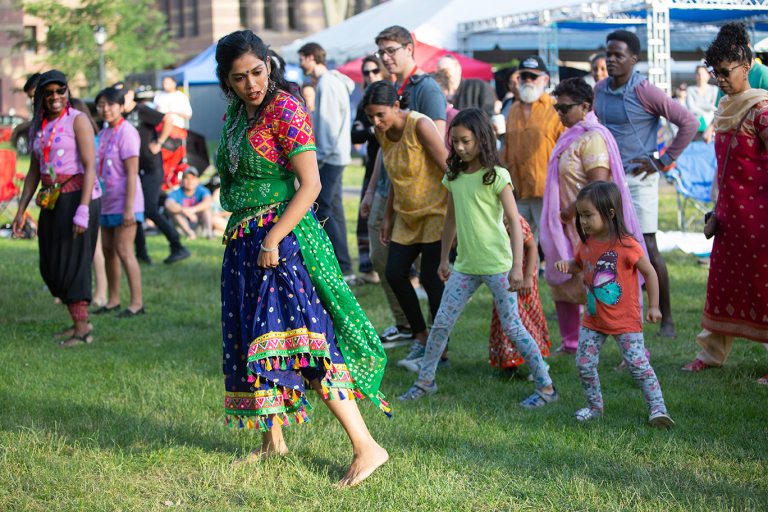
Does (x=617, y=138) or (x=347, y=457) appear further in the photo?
(x=617, y=138)

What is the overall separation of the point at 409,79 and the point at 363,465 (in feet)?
10.3

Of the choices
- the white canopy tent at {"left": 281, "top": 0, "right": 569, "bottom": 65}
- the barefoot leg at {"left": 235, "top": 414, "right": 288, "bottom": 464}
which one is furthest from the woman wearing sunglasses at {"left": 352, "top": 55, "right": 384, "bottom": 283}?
the white canopy tent at {"left": 281, "top": 0, "right": 569, "bottom": 65}

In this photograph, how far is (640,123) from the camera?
6.86 meters

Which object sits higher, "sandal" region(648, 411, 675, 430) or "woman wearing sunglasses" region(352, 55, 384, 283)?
"woman wearing sunglasses" region(352, 55, 384, 283)

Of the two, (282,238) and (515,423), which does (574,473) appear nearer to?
(515,423)

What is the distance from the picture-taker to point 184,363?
6719 millimetres

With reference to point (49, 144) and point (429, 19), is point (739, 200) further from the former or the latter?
point (429, 19)

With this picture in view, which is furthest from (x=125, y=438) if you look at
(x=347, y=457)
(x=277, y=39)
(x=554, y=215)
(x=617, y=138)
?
(x=277, y=39)

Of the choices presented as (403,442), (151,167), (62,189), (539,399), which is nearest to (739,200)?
(539,399)

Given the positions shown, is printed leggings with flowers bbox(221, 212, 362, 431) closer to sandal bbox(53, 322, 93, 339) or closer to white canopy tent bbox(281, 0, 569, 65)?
sandal bbox(53, 322, 93, 339)

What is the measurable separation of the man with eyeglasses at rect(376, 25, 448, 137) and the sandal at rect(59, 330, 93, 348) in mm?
2805

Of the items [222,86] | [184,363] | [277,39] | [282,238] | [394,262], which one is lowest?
[184,363]

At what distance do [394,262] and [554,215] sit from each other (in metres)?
1.02

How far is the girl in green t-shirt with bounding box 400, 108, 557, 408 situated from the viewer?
5.52 metres
